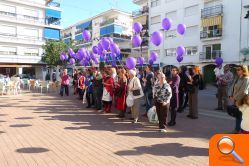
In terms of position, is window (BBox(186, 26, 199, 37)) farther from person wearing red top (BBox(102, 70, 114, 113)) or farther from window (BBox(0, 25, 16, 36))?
window (BBox(0, 25, 16, 36))

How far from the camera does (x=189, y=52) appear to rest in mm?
34969

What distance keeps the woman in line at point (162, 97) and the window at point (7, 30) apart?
40.2 m

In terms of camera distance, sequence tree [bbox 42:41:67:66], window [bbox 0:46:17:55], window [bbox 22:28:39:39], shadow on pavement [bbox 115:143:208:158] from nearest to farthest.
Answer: shadow on pavement [bbox 115:143:208:158], tree [bbox 42:41:67:66], window [bbox 0:46:17:55], window [bbox 22:28:39:39]

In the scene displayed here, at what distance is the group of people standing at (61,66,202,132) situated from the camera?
7433 millimetres

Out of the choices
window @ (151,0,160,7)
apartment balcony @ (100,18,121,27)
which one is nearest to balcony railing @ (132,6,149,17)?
window @ (151,0,160,7)

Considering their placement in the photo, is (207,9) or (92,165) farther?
(207,9)

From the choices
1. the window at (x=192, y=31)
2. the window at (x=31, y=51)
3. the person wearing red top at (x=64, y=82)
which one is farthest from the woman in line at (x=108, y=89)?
the window at (x=31, y=51)

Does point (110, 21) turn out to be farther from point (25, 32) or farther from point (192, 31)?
point (192, 31)

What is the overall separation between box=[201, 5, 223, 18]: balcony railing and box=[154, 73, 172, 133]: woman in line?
26352mm

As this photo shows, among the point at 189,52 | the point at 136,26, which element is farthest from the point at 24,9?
the point at 136,26

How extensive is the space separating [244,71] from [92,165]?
175 inches

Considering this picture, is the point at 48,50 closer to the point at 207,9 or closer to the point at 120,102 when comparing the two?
the point at 207,9

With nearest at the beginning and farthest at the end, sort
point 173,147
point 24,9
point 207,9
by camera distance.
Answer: point 173,147 < point 207,9 < point 24,9

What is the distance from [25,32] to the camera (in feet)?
148
